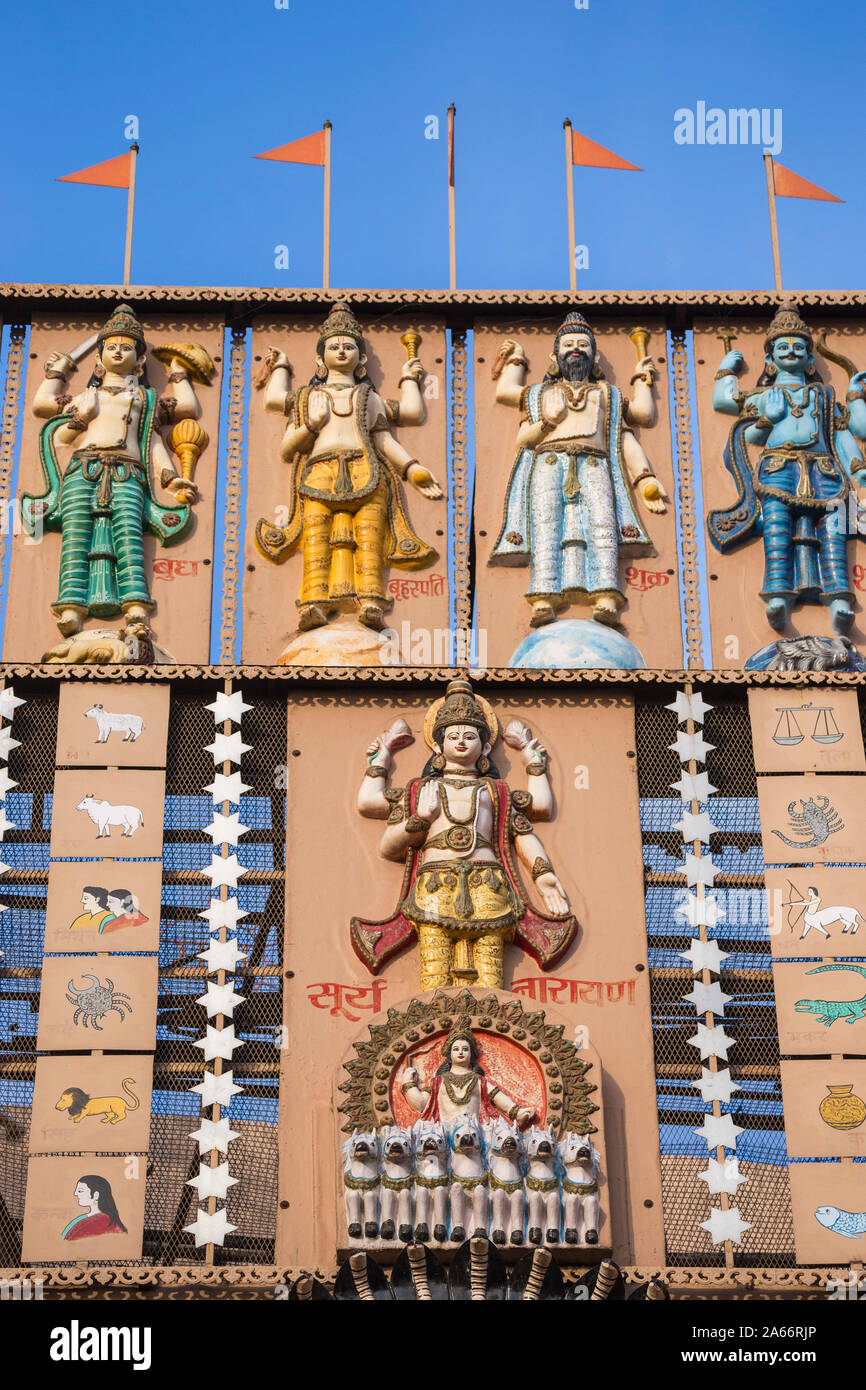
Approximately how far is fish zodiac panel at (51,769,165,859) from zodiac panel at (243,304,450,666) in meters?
1.73

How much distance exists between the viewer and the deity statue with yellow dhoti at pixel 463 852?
1780cm

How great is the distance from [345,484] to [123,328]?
2564 mm

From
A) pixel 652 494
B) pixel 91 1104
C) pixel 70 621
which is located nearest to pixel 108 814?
pixel 70 621

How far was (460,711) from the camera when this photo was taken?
18.5 meters

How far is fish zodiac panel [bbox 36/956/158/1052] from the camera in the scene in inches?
689

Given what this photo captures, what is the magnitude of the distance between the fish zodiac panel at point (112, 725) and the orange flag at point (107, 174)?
5.67 meters

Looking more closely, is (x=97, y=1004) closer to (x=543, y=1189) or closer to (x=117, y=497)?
(x=543, y=1189)

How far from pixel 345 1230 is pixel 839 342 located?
965 cm

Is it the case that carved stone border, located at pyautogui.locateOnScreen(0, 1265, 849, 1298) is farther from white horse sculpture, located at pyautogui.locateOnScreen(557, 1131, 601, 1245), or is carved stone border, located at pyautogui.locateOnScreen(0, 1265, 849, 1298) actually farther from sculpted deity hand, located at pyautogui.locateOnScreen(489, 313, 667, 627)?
sculpted deity hand, located at pyautogui.locateOnScreen(489, 313, 667, 627)

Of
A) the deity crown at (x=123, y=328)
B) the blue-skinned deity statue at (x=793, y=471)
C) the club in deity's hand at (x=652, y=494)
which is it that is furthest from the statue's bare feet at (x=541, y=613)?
the deity crown at (x=123, y=328)

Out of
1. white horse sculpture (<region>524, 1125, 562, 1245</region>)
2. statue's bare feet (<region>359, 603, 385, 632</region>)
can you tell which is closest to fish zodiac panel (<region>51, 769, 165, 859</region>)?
statue's bare feet (<region>359, 603, 385, 632</region>)

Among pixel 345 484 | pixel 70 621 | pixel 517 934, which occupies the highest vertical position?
pixel 345 484

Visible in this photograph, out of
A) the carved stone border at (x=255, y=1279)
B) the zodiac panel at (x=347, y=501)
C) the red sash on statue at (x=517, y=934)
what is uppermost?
the zodiac panel at (x=347, y=501)

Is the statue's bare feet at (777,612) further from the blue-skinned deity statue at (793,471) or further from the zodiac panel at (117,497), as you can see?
the zodiac panel at (117,497)
